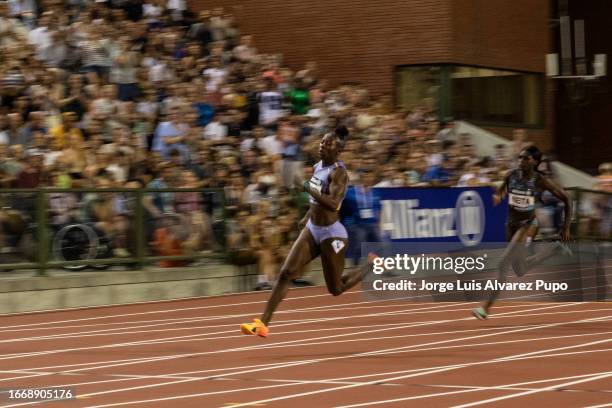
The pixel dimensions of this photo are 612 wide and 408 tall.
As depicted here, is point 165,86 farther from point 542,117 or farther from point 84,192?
point 542,117

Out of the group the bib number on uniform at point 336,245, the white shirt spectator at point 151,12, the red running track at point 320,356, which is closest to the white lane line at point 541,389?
the red running track at point 320,356

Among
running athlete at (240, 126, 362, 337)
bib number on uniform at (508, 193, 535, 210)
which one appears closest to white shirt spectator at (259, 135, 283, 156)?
bib number on uniform at (508, 193, 535, 210)

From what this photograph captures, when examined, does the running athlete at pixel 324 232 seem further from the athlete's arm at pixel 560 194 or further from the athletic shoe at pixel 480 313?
the athlete's arm at pixel 560 194

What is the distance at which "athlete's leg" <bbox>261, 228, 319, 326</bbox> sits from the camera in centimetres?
1338

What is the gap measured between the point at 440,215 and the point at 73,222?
7702mm

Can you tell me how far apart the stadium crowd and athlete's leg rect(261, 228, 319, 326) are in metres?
5.48

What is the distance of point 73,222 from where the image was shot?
18703mm

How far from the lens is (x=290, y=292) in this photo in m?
21.3

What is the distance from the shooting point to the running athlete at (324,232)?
43.5 feet

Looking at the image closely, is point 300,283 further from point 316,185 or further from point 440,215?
point 316,185

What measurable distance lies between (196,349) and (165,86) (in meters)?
10.8

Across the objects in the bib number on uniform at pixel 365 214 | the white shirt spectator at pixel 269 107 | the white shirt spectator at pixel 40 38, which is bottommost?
the bib number on uniform at pixel 365 214

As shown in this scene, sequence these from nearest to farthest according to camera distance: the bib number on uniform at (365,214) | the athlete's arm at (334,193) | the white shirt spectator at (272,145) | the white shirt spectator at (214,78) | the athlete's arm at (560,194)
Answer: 1. the athlete's arm at (334,193)
2. the athlete's arm at (560,194)
3. the bib number on uniform at (365,214)
4. the white shirt spectator at (272,145)
5. the white shirt spectator at (214,78)

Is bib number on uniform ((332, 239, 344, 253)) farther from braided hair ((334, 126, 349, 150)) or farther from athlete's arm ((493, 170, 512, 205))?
athlete's arm ((493, 170, 512, 205))
